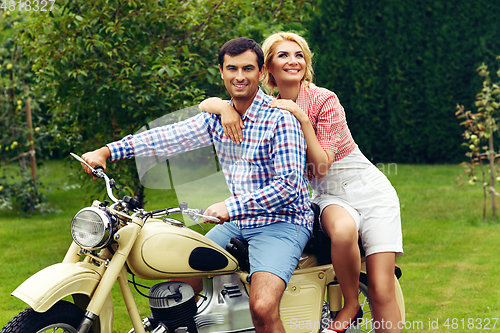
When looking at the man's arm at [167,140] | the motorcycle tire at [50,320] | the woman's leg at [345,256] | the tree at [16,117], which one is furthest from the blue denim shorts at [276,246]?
the tree at [16,117]

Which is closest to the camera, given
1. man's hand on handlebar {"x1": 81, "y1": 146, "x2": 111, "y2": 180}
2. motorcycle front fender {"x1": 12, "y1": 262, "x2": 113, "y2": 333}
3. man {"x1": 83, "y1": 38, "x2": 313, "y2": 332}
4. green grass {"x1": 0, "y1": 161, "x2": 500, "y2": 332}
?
motorcycle front fender {"x1": 12, "y1": 262, "x2": 113, "y2": 333}

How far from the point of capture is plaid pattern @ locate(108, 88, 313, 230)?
7.31 ft

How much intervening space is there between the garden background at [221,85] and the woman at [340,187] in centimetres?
127

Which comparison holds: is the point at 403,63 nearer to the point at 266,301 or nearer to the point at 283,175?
the point at 283,175

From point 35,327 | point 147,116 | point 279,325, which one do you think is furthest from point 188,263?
point 147,116

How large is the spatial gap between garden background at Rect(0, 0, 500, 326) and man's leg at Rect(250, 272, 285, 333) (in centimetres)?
178

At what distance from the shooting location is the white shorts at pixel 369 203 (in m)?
2.54

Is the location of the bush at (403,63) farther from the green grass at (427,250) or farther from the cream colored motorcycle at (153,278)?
the cream colored motorcycle at (153,278)

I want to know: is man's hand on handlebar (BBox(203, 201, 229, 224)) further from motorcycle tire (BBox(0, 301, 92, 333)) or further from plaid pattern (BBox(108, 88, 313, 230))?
motorcycle tire (BBox(0, 301, 92, 333))

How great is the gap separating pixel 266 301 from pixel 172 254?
428mm

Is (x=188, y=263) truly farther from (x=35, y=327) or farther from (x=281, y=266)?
(x=35, y=327)

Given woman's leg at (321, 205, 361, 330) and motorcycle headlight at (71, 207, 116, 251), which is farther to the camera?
woman's leg at (321, 205, 361, 330)

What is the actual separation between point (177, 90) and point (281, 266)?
2.29m

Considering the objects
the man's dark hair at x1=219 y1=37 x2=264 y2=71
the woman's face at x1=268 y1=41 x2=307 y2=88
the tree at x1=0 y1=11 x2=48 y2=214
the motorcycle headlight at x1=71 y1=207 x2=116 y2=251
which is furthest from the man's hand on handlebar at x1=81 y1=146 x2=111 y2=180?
the tree at x1=0 y1=11 x2=48 y2=214
